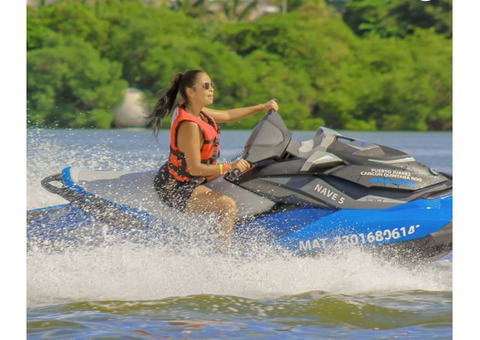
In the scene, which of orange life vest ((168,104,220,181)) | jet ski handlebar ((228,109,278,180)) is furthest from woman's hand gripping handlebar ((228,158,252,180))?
orange life vest ((168,104,220,181))

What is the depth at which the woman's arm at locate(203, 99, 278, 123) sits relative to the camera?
4762 millimetres

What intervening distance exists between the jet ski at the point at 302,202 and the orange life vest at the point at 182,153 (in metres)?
0.17

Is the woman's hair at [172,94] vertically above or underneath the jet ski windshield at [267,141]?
above

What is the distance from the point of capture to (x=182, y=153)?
14.3ft

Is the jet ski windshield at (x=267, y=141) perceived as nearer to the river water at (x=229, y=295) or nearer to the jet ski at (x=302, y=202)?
the jet ski at (x=302, y=202)

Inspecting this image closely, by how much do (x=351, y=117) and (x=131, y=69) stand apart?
23.8 feet

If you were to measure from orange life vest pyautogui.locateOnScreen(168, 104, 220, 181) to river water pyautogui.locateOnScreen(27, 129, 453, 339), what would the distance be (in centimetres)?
44

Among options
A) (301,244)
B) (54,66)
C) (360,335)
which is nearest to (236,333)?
(360,335)

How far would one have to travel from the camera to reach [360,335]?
3.74 m

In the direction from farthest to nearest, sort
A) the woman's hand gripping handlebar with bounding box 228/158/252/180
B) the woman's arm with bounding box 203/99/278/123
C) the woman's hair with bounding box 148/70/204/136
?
the woman's arm with bounding box 203/99/278/123, the woman's hair with bounding box 148/70/204/136, the woman's hand gripping handlebar with bounding box 228/158/252/180

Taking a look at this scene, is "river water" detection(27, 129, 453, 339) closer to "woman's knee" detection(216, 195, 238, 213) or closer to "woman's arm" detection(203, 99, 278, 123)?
"woman's knee" detection(216, 195, 238, 213)

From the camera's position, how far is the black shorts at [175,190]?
14.4 feet

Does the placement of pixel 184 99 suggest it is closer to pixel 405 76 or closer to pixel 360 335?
pixel 360 335

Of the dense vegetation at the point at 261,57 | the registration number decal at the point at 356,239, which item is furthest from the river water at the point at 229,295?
the dense vegetation at the point at 261,57
